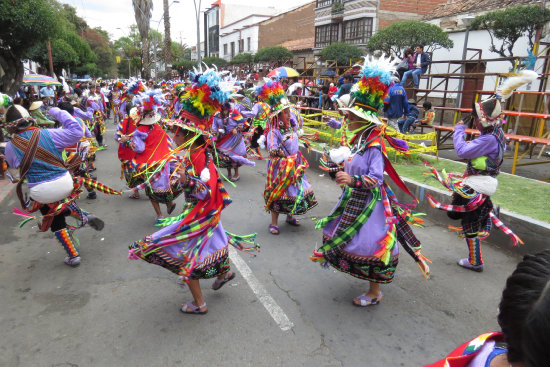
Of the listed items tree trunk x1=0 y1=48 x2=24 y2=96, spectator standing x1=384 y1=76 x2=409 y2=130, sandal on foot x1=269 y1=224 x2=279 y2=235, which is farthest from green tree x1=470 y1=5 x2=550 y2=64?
tree trunk x1=0 y1=48 x2=24 y2=96

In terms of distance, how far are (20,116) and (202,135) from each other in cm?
215

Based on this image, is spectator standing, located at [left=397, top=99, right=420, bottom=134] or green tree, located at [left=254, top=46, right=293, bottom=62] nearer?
spectator standing, located at [left=397, top=99, right=420, bottom=134]

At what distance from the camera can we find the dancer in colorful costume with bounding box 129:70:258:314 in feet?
10.6

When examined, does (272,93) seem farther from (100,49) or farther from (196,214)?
(100,49)

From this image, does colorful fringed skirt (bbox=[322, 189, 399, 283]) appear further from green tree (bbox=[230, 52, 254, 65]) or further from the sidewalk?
green tree (bbox=[230, 52, 254, 65])

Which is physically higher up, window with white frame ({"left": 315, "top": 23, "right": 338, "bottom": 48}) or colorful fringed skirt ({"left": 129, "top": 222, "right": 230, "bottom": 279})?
window with white frame ({"left": 315, "top": 23, "right": 338, "bottom": 48})

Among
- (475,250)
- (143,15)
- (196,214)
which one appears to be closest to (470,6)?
(475,250)

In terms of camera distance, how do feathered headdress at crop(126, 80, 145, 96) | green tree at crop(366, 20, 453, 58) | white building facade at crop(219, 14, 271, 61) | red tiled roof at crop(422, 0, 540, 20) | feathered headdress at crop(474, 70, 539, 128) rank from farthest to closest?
white building facade at crop(219, 14, 271, 61), red tiled roof at crop(422, 0, 540, 20), green tree at crop(366, 20, 453, 58), feathered headdress at crop(126, 80, 145, 96), feathered headdress at crop(474, 70, 539, 128)

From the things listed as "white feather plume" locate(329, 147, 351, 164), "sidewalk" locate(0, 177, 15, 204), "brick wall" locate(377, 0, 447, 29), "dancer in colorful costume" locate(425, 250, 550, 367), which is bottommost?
"sidewalk" locate(0, 177, 15, 204)

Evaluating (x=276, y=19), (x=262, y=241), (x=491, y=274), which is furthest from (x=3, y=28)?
(x=276, y=19)

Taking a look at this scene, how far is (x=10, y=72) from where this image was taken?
13.3 meters

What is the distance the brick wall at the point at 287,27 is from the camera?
41.8m

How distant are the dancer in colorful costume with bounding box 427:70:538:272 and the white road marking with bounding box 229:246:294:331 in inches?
86.9

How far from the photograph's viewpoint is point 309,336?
3.17m
